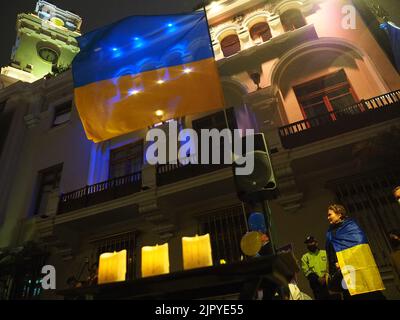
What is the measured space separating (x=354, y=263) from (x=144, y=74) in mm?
5402

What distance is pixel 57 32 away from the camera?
96.8 ft

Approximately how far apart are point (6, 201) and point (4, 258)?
3.71 metres

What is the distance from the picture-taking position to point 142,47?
22.9ft

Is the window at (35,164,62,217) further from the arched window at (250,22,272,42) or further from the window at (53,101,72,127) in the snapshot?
the arched window at (250,22,272,42)

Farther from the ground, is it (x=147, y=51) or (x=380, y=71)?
(x=380, y=71)

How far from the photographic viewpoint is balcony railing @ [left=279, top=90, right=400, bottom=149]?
8.22 m

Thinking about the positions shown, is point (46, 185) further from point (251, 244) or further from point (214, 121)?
point (251, 244)

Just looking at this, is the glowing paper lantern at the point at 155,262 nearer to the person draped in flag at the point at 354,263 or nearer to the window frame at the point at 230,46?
the person draped in flag at the point at 354,263

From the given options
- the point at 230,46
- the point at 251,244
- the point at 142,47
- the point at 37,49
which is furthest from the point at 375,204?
the point at 37,49

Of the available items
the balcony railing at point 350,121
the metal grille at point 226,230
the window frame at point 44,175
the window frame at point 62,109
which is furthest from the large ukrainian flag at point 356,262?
the window frame at point 62,109

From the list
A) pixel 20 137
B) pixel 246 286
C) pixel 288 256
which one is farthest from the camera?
pixel 20 137

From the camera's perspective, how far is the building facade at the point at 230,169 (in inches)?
318

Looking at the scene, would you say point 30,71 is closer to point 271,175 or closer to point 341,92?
point 341,92

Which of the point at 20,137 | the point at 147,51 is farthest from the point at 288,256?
the point at 20,137
